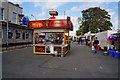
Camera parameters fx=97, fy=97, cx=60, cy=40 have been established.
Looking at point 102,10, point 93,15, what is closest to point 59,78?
point 93,15

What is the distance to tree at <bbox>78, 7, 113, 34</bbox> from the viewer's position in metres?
35.2

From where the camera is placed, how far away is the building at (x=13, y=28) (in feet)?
55.9

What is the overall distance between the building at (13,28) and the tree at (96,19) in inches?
884

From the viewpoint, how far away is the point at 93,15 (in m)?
37.4

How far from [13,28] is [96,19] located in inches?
1148

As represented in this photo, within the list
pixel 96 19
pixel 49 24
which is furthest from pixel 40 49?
pixel 96 19

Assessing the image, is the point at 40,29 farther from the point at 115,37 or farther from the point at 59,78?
the point at 115,37

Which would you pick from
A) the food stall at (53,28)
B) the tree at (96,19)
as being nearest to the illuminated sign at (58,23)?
the food stall at (53,28)

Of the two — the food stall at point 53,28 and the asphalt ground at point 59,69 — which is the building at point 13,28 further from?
the asphalt ground at point 59,69

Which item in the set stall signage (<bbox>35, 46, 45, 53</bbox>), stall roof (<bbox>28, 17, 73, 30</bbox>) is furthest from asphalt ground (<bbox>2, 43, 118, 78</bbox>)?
stall roof (<bbox>28, 17, 73, 30</bbox>)

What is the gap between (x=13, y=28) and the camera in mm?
19141

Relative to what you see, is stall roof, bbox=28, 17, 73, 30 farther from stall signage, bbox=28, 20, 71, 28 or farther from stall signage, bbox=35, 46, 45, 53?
stall signage, bbox=35, 46, 45, 53

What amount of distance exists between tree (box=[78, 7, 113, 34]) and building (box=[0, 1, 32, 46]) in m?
22.4

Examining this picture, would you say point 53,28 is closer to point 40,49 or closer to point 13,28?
point 40,49
